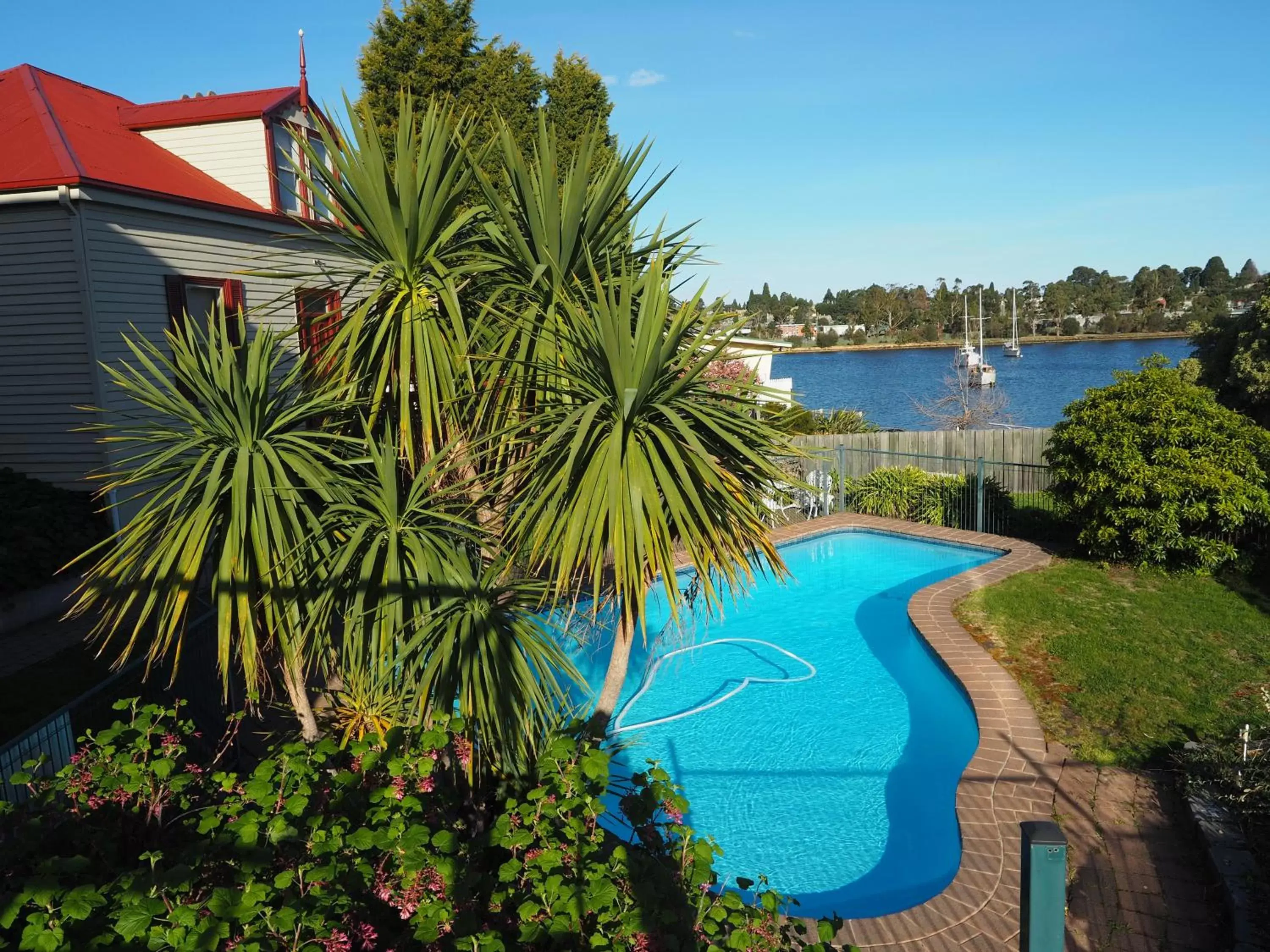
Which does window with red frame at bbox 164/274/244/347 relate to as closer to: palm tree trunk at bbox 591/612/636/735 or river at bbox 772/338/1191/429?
palm tree trunk at bbox 591/612/636/735

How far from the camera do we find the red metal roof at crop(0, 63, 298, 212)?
424 inches

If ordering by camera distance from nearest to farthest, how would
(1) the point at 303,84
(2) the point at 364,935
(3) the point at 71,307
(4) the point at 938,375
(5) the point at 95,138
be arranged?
1. (2) the point at 364,935
2. (3) the point at 71,307
3. (5) the point at 95,138
4. (1) the point at 303,84
5. (4) the point at 938,375

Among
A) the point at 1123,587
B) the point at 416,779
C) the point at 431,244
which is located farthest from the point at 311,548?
the point at 1123,587

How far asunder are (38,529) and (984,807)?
422 inches

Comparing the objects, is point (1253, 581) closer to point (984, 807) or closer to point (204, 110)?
point (984, 807)

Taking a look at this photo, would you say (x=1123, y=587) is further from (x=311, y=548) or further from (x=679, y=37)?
(x=679, y=37)

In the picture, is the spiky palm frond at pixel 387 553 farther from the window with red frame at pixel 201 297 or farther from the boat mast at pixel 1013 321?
the boat mast at pixel 1013 321

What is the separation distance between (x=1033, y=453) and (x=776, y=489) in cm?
1651

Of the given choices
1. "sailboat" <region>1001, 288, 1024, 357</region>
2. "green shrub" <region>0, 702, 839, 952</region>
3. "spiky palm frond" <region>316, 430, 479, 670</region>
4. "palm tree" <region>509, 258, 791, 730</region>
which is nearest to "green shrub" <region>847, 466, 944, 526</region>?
"palm tree" <region>509, 258, 791, 730</region>

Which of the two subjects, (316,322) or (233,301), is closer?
(316,322)

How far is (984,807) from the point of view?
6480mm

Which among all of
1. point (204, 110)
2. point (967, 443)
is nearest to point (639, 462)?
point (204, 110)

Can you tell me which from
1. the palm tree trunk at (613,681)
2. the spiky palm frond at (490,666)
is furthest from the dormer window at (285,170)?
the palm tree trunk at (613,681)

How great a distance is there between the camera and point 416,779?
3711 mm
